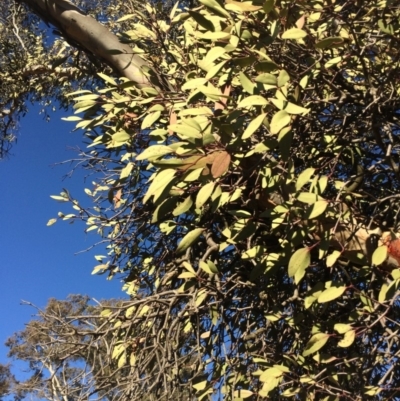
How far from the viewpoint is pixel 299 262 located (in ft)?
6.07

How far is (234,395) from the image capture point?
7.10 ft

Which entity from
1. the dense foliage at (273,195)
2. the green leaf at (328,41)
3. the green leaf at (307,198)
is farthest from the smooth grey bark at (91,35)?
the green leaf at (307,198)

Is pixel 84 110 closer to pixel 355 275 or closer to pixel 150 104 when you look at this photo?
pixel 150 104

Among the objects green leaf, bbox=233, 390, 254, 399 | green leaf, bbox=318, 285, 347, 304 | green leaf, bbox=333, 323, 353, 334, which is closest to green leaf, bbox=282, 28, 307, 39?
green leaf, bbox=318, 285, 347, 304

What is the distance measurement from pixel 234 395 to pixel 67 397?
772mm

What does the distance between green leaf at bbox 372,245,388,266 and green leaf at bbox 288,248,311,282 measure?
236 mm

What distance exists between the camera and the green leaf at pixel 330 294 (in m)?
1.84

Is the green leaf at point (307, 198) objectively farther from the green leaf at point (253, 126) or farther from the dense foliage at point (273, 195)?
the green leaf at point (253, 126)

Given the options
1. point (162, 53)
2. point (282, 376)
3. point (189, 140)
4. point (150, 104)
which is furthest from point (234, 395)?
point (162, 53)

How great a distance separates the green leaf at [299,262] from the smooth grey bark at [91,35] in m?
Answer: 1.24

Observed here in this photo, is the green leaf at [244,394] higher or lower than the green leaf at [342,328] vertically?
higher

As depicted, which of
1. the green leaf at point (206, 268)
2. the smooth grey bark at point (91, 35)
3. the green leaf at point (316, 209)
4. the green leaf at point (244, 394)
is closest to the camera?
the green leaf at point (316, 209)

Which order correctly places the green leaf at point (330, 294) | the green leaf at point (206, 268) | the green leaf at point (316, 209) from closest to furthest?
the green leaf at point (316, 209), the green leaf at point (330, 294), the green leaf at point (206, 268)

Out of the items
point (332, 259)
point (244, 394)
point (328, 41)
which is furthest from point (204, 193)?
point (244, 394)
